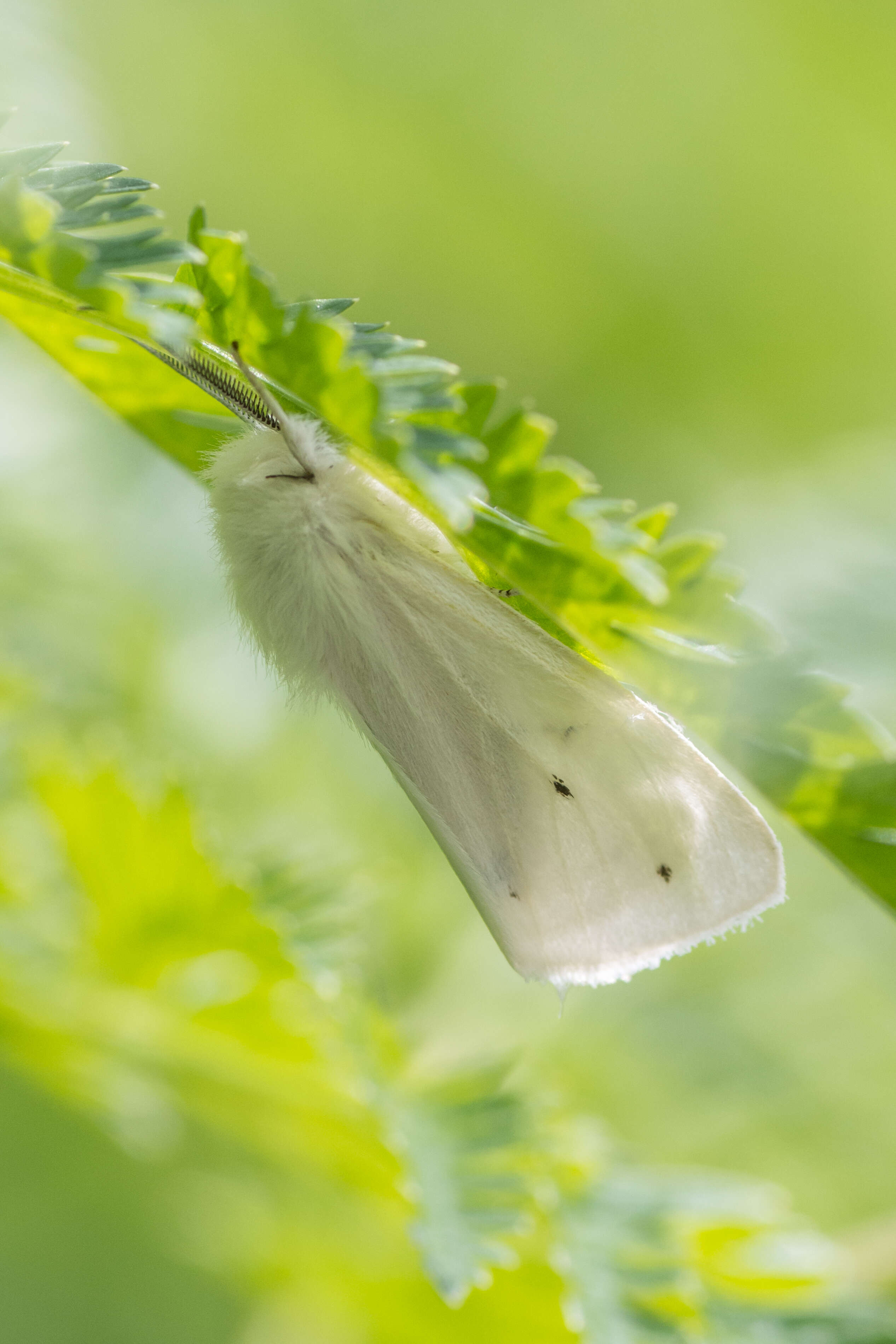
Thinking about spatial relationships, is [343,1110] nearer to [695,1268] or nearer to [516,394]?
[695,1268]

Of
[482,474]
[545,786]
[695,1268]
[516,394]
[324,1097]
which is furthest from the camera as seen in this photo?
[516,394]

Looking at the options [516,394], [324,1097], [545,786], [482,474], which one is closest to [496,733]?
[545,786]

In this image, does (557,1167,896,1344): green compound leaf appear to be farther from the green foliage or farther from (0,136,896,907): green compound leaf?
(0,136,896,907): green compound leaf

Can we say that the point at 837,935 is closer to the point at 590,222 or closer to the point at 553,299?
the point at 553,299

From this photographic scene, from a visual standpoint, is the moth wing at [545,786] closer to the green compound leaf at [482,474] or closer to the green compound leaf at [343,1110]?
the green compound leaf at [482,474]

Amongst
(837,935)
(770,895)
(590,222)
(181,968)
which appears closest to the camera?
(770,895)

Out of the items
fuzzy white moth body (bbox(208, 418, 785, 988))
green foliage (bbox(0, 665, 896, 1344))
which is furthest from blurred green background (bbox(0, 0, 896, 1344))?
fuzzy white moth body (bbox(208, 418, 785, 988))

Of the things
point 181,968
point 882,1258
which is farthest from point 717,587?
point 882,1258
